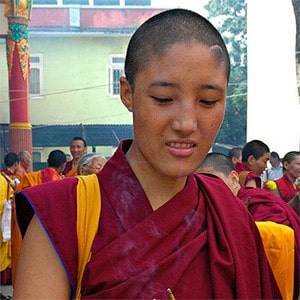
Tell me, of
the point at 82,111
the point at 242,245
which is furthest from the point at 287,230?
the point at 82,111

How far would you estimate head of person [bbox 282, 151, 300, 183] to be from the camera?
5031 millimetres

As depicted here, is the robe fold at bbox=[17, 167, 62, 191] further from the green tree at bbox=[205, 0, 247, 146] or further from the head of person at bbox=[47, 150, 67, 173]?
the green tree at bbox=[205, 0, 247, 146]

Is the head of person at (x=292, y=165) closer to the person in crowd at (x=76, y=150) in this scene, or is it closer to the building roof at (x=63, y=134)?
the building roof at (x=63, y=134)

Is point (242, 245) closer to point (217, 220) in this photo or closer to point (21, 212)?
point (217, 220)

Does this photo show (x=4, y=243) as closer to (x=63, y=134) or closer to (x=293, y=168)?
(x=63, y=134)

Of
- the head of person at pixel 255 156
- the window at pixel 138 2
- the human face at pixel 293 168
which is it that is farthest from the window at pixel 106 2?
the human face at pixel 293 168

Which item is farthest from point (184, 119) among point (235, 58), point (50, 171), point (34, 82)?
point (34, 82)

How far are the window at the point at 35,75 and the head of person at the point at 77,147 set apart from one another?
30.8 inches

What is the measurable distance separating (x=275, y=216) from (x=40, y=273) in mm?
1200

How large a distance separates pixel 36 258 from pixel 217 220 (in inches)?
13.7

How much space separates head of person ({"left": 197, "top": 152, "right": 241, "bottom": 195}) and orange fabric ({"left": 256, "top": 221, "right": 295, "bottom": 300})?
93 centimetres

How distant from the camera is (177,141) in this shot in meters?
1.07

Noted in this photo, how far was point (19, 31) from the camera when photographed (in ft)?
18.5

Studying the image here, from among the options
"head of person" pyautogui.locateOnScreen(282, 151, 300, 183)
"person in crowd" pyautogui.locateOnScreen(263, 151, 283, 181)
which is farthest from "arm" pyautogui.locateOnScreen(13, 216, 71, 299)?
"person in crowd" pyautogui.locateOnScreen(263, 151, 283, 181)
